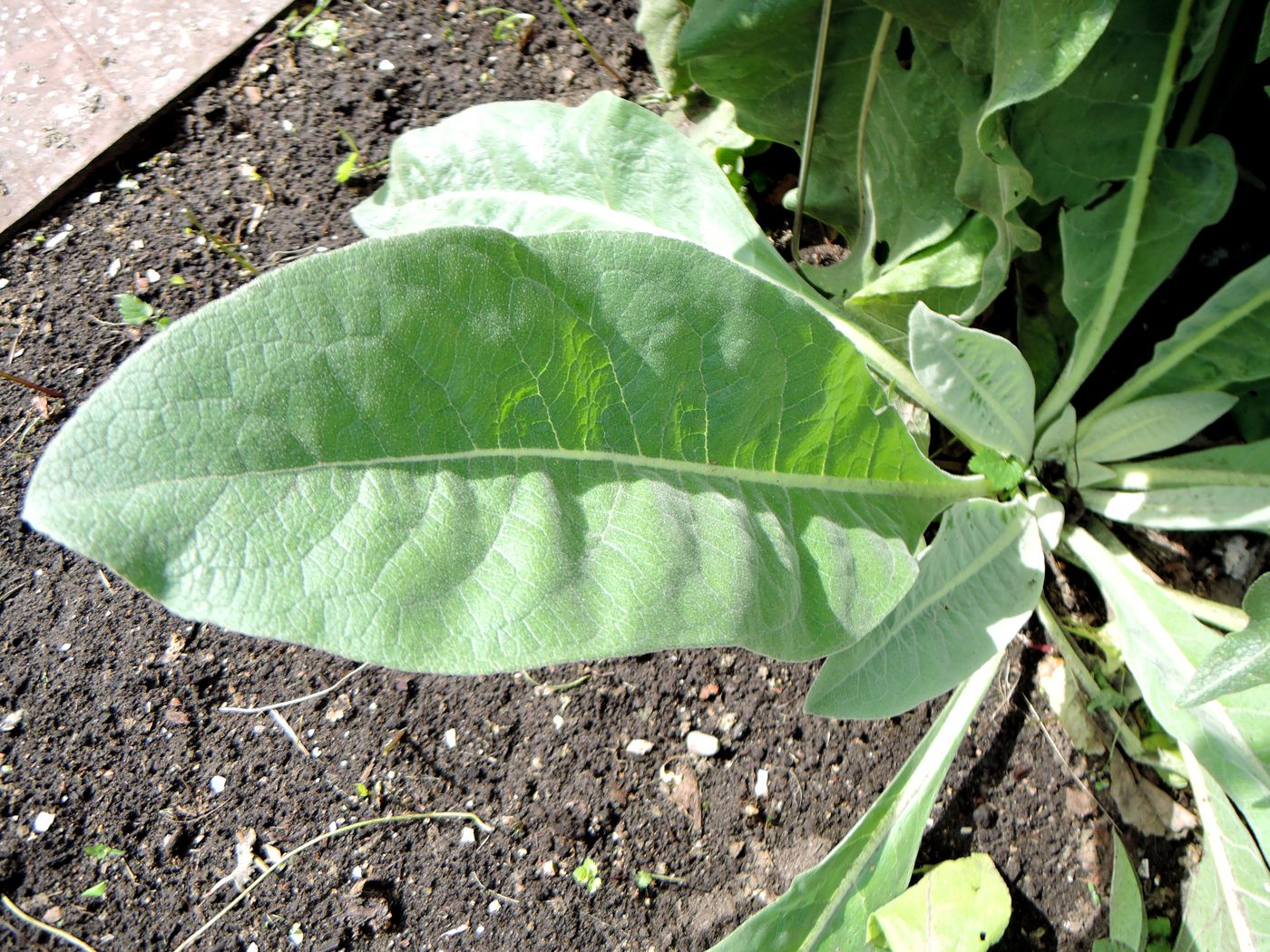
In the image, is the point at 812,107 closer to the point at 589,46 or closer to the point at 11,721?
the point at 589,46

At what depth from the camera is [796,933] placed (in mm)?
1064

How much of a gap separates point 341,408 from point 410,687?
2.74 ft

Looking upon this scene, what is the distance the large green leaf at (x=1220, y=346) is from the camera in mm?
1167

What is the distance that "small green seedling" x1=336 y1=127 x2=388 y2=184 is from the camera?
1.70 m

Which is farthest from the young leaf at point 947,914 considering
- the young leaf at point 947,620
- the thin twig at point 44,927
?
the thin twig at point 44,927

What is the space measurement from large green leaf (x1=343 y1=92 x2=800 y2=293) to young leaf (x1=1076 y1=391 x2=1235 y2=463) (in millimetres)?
545

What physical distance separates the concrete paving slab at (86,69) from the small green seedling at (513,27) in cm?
45

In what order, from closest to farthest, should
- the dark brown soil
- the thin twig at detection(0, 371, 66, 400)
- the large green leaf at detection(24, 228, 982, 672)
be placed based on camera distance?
1. the large green leaf at detection(24, 228, 982, 672)
2. the dark brown soil
3. the thin twig at detection(0, 371, 66, 400)

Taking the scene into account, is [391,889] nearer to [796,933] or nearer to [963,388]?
[796,933]

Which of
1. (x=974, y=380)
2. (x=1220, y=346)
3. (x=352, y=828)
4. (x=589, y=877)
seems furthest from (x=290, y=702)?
(x=1220, y=346)

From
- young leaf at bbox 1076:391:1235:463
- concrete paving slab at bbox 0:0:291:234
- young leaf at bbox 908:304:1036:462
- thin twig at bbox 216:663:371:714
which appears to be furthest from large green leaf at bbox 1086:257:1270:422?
concrete paving slab at bbox 0:0:291:234

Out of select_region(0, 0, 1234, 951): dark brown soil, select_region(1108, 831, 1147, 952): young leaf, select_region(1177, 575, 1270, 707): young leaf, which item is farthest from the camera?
select_region(0, 0, 1234, 951): dark brown soil

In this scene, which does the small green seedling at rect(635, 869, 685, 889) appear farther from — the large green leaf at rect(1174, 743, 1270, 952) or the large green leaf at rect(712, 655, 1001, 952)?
the large green leaf at rect(1174, 743, 1270, 952)

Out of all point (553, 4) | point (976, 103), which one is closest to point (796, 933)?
point (976, 103)
